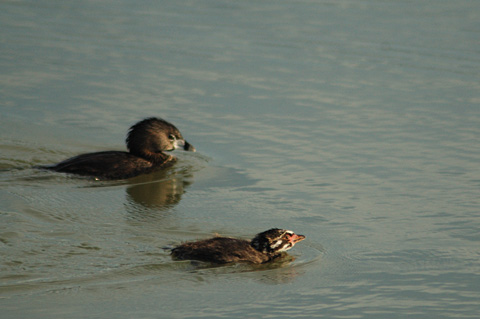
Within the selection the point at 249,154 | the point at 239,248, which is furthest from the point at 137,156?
the point at 239,248

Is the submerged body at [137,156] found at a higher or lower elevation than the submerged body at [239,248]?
higher

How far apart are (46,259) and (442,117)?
670 centimetres

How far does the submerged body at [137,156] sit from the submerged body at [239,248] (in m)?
2.99

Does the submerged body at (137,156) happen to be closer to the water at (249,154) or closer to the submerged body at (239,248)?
the water at (249,154)

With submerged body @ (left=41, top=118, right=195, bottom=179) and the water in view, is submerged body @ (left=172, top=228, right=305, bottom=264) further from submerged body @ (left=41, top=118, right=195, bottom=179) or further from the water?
submerged body @ (left=41, top=118, right=195, bottom=179)

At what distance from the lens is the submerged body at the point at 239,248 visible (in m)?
8.03

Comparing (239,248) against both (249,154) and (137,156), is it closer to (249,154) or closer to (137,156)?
(249,154)

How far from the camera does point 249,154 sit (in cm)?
1148

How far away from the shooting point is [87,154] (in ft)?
36.2

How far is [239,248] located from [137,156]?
370cm

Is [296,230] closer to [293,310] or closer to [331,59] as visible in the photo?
[293,310]

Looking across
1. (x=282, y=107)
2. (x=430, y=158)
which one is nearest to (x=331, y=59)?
(x=282, y=107)

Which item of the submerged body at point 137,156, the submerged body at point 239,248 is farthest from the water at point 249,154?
the submerged body at point 137,156

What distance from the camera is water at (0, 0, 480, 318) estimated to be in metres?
7.51
